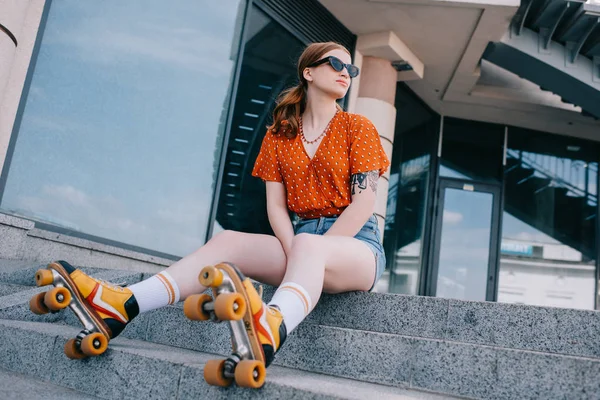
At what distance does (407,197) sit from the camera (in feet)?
32.4

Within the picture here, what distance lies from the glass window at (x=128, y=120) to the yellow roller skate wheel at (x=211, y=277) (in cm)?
328

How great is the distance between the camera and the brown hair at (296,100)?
2.73m

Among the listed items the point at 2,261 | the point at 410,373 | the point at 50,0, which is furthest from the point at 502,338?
the point at 50,0

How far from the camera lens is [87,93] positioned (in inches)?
187

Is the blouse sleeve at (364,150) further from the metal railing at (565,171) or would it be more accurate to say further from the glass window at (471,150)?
the metal railing at (565,171)

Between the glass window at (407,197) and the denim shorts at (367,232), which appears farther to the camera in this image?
the glass window at (407,197)

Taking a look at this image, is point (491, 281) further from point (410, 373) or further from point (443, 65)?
point (410, 373)

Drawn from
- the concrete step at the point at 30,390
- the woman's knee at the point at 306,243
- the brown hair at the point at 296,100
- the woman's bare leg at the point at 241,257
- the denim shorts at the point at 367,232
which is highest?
the brown hair at the point at 296,100

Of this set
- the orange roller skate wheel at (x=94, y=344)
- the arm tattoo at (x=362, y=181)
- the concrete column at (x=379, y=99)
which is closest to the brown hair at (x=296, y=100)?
the arm tattoo at (x=362, y=181)

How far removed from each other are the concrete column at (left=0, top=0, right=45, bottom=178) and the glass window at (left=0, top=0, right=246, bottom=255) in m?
0.14

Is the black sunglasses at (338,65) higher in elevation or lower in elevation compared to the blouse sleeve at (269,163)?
higher

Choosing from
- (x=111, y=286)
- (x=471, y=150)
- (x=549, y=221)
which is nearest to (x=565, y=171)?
(x=549, y=221)

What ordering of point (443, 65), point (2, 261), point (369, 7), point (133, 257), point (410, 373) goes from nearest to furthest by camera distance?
point (410, 373), point (2, 261), point (133, 257), point (369, 7), point (443, 65)

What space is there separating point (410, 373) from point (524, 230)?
8557 millimetres
